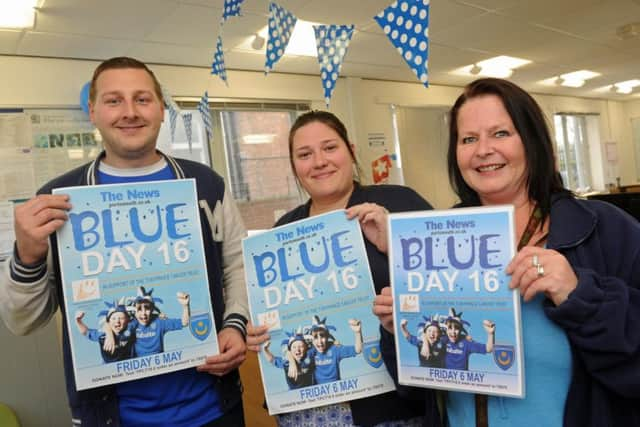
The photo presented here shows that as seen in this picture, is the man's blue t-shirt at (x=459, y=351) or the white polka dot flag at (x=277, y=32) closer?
the man's blue t-shirt at (x=459, y=351)

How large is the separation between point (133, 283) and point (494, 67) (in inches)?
236

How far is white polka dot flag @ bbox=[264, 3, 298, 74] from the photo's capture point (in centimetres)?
191

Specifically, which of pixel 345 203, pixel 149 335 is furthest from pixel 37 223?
pixel 345 203

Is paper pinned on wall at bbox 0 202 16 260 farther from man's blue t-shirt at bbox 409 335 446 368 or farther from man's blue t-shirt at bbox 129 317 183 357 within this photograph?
man's blue t-shirt at bbox 409 335 446 368

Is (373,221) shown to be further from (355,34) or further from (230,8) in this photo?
(355,34)

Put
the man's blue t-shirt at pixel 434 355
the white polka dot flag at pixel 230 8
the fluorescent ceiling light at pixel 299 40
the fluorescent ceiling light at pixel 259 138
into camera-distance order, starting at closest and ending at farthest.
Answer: the man's blue t-shirt at pixel 434 355, the white polka dot flag at pixel 230 8, the fluorescent ceiling light at pixel 299 40, the fluorescent ceiling light at pixel 259 138

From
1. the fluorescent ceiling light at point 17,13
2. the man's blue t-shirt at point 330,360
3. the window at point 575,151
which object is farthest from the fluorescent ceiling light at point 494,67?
the man's blue t-shirt at point 330,360

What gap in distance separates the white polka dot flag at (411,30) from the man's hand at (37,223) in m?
1.13

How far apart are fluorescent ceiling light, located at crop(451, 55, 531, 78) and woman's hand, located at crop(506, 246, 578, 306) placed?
5.37 metres

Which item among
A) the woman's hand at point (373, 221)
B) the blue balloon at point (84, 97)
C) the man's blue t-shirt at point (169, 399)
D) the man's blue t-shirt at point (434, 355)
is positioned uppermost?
the blue balloon at point (84, 97)

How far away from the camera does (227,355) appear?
52.2 inches

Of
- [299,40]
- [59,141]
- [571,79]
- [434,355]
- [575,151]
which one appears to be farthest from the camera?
[575,151]

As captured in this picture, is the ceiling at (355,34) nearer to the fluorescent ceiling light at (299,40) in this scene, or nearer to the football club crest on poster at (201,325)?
the fluorescent ceiling light at (299,40)

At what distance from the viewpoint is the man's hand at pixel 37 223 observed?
119 centimetres
